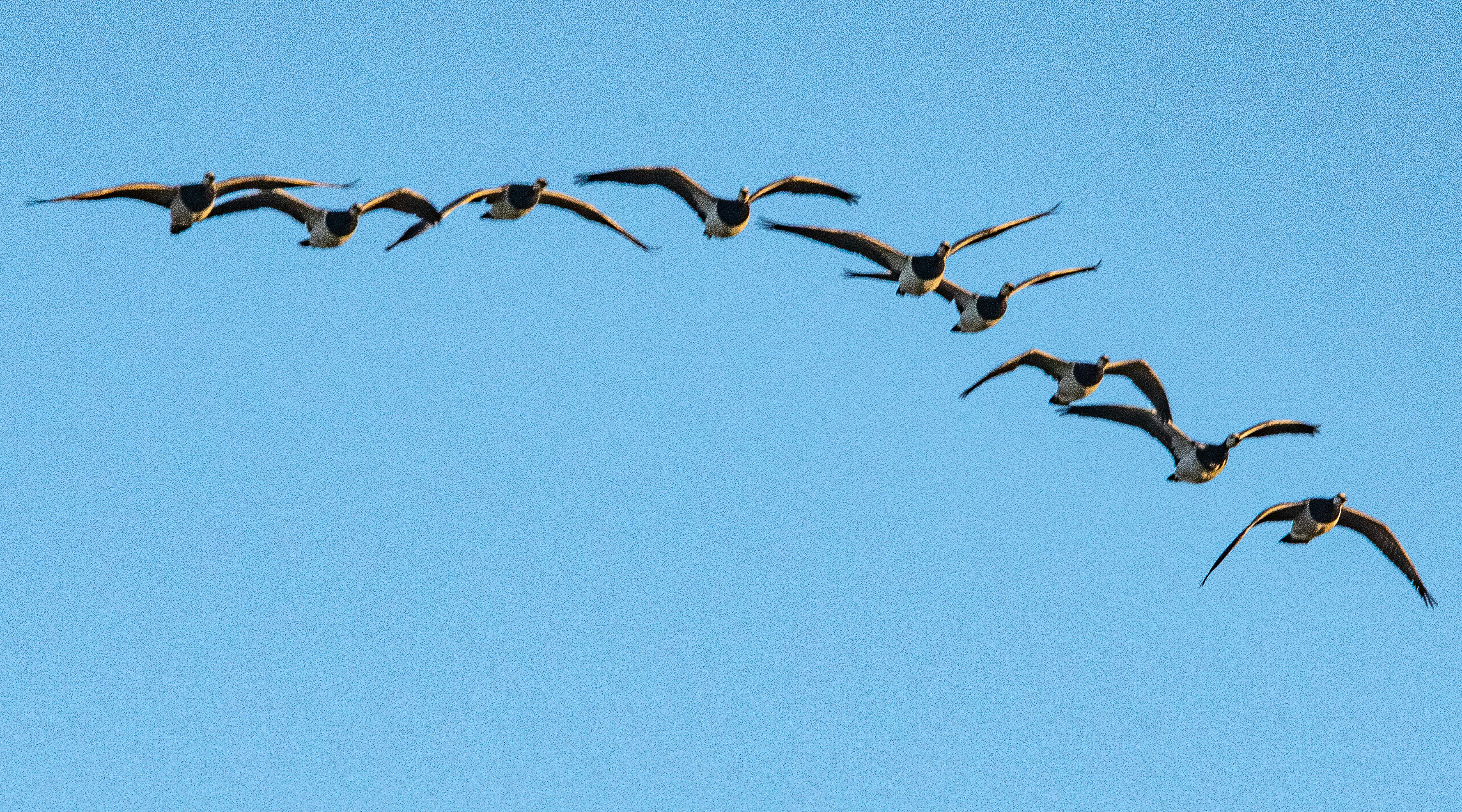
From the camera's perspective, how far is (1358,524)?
4147 cm

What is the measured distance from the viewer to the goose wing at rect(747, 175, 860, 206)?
130 feet

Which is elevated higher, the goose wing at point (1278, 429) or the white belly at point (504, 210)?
the white belly at point (504, 210)

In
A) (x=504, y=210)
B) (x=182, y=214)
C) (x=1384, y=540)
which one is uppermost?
(x=504, y=210)

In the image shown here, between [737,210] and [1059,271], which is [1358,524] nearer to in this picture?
[1059,271]

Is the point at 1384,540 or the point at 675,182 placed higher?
the point at 675,182

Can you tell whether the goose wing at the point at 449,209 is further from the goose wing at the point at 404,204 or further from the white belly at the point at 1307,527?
the white belly at the point at 1307,527

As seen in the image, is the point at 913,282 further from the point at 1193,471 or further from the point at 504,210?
the point at 504,210

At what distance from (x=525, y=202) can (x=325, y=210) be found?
11.7 ft

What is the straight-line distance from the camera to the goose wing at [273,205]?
38.7 meters

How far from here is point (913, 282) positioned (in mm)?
39656

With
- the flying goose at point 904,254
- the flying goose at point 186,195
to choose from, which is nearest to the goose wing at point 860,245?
the flying goose at point 904,254

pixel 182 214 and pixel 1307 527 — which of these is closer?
pixel 182 214

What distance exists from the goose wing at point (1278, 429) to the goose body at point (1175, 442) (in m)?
0.51

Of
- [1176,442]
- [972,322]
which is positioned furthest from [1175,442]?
[972,322]
